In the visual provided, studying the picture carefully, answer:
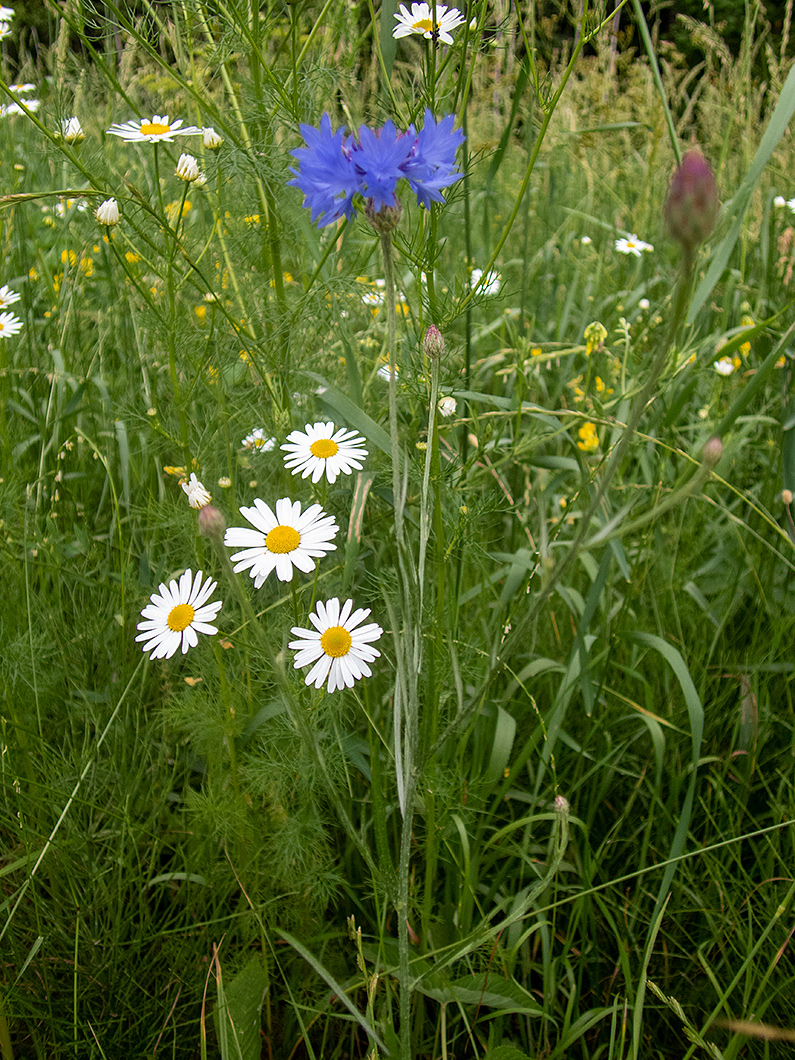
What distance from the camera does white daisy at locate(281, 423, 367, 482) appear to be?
0.85 meters

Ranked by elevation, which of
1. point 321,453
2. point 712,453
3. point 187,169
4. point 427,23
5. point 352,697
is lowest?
point 352,697

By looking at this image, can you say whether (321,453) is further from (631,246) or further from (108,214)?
Answer: (631,246)

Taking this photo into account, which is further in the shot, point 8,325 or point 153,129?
point 8,325

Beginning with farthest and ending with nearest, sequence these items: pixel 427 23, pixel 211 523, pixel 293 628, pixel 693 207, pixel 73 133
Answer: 1. pixel 73 133
2. pixel 427 23
3. pixel 293 628
4. pixel 211 523
5. pixel 693 207

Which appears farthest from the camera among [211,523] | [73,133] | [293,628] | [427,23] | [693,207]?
[73,133]

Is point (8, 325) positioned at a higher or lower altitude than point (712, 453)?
lower

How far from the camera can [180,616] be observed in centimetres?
78

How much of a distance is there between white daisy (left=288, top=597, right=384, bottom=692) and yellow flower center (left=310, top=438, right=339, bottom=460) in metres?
0.18

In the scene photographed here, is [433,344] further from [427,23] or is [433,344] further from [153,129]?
[153,129]

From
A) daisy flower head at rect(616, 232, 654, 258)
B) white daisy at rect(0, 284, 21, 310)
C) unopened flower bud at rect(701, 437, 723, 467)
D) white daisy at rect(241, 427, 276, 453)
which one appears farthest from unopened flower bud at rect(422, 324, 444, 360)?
daisy flower head at rect(616, 232, 654, 258)

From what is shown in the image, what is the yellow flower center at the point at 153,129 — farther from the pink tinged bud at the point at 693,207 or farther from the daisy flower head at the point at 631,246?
the daisy flower head at the point at 631,246

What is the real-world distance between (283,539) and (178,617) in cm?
13

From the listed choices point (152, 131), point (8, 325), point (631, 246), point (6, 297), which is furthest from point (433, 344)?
point (631, 246)

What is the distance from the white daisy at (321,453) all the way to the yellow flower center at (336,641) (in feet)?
0.55
